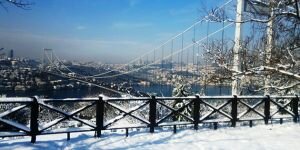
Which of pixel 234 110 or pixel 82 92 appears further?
pixel 82 92

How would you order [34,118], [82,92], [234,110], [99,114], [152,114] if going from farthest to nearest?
[82,92] → [234,110] → [152,114] → [99,114] → [34,118]

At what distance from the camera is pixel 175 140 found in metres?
8.45

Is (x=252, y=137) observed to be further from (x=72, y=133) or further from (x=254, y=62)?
(x=72, y=133)

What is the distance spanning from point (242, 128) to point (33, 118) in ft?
20.3

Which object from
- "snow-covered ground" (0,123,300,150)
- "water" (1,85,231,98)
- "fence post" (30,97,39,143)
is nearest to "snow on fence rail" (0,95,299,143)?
"fence post" (30,97,39,143)

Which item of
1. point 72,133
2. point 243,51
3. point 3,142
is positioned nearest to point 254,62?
point 243,51

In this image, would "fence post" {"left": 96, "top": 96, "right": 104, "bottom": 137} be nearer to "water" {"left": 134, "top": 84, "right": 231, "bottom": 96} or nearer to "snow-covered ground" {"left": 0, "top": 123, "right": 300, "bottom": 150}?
"snow-covered ground" {"left": 0, "top": 123, "right": 300, "bottom": 150}

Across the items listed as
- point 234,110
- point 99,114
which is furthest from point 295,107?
point 99,114

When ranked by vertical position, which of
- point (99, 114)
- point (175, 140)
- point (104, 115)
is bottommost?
point (175, 140)

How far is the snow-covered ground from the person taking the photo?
758 centimetres

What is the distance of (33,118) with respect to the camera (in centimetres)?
779

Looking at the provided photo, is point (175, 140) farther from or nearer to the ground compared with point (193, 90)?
nearer to the ground

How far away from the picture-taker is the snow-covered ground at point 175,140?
758 cm

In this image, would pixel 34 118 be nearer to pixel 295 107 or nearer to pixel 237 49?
pixel 237 49
